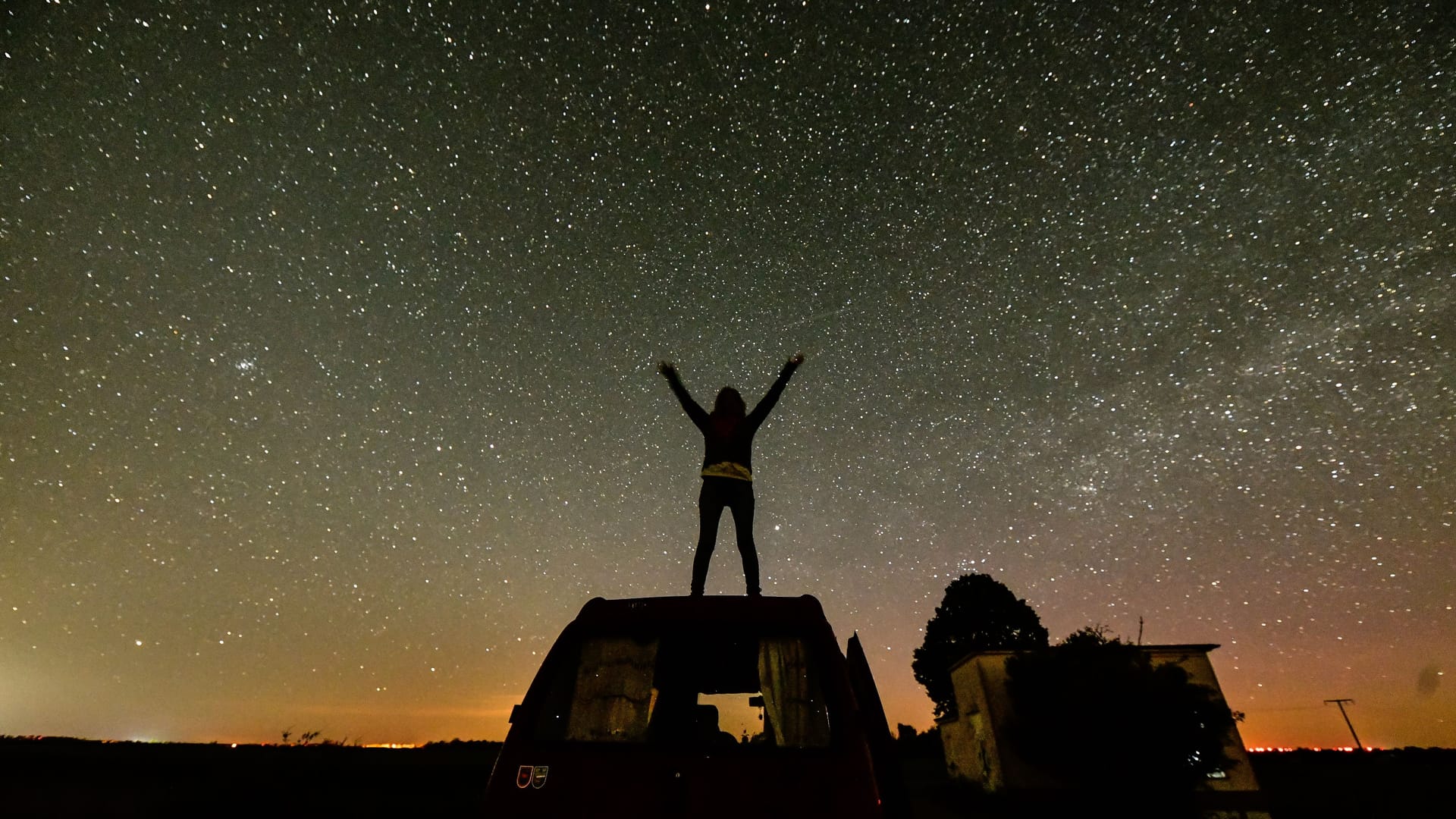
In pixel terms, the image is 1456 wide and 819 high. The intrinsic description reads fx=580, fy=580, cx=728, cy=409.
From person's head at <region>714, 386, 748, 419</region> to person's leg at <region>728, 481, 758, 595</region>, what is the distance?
0.85 metres

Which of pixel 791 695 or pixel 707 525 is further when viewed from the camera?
pixel 707 525

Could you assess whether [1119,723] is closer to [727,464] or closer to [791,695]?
[727,464]

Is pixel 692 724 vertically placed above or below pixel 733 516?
below

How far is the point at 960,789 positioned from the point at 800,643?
28.8 metres

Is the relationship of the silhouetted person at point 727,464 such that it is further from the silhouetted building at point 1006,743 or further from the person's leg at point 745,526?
the silhouetted building at point 1006,743

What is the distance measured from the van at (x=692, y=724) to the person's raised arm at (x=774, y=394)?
316 centimetres

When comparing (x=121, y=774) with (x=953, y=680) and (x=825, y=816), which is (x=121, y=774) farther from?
(x=825, y=816)

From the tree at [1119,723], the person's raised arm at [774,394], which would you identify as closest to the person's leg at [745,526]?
the person's raised arm at [774,394]

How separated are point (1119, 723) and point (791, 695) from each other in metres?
26.1

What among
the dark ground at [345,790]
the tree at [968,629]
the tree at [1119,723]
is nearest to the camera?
the dark ground at [345,790]

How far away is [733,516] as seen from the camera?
5715 mm

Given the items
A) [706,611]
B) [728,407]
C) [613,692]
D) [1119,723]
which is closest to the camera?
[613,692]

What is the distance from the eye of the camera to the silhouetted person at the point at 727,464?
5516mm

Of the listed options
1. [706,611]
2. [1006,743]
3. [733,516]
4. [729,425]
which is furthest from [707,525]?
[1006,743]
